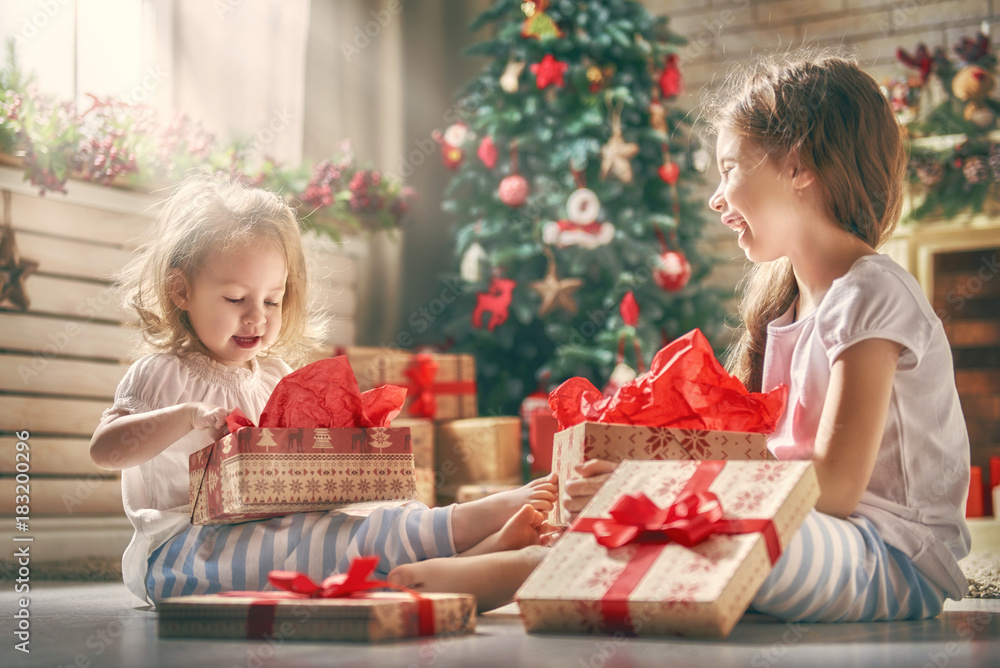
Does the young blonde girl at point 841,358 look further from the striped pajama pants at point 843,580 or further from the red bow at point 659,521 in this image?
the red bow at point 659,521

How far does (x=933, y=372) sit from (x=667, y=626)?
0.52 metres

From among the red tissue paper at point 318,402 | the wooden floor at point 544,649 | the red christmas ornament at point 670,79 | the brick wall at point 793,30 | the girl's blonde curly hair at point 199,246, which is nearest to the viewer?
the wooden floor at point 544,649

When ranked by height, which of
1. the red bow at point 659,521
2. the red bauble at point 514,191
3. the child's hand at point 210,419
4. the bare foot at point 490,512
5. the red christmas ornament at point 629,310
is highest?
the red bauble at point 514,191

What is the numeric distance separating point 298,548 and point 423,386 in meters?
1.56

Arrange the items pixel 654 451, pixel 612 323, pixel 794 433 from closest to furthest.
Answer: pixel 654 451
pixel 794 433
pixel 612 323

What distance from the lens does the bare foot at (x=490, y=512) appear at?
122 cm

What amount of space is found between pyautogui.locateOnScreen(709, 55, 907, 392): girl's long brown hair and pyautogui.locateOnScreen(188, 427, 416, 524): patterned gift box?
2.09 ft

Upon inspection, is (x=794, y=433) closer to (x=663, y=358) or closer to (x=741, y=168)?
(x=663, y=358)

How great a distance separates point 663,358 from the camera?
3.97 ft

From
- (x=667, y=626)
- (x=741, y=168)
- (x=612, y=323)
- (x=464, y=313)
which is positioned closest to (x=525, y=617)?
(x=667, y=626)

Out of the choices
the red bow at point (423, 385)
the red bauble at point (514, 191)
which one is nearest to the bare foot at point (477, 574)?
the red bow at point (423, 385)

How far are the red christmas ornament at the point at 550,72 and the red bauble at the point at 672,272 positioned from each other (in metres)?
0.61

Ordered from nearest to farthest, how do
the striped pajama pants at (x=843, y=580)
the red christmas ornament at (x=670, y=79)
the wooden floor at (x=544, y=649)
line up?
the wooden floor at (x=544, y=649)
the striped pajama pants at (x=843, y=580)
the red christmas ornament at (x=670, y=79)

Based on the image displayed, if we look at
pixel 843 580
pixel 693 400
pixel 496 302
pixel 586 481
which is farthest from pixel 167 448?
pixel 496 302
